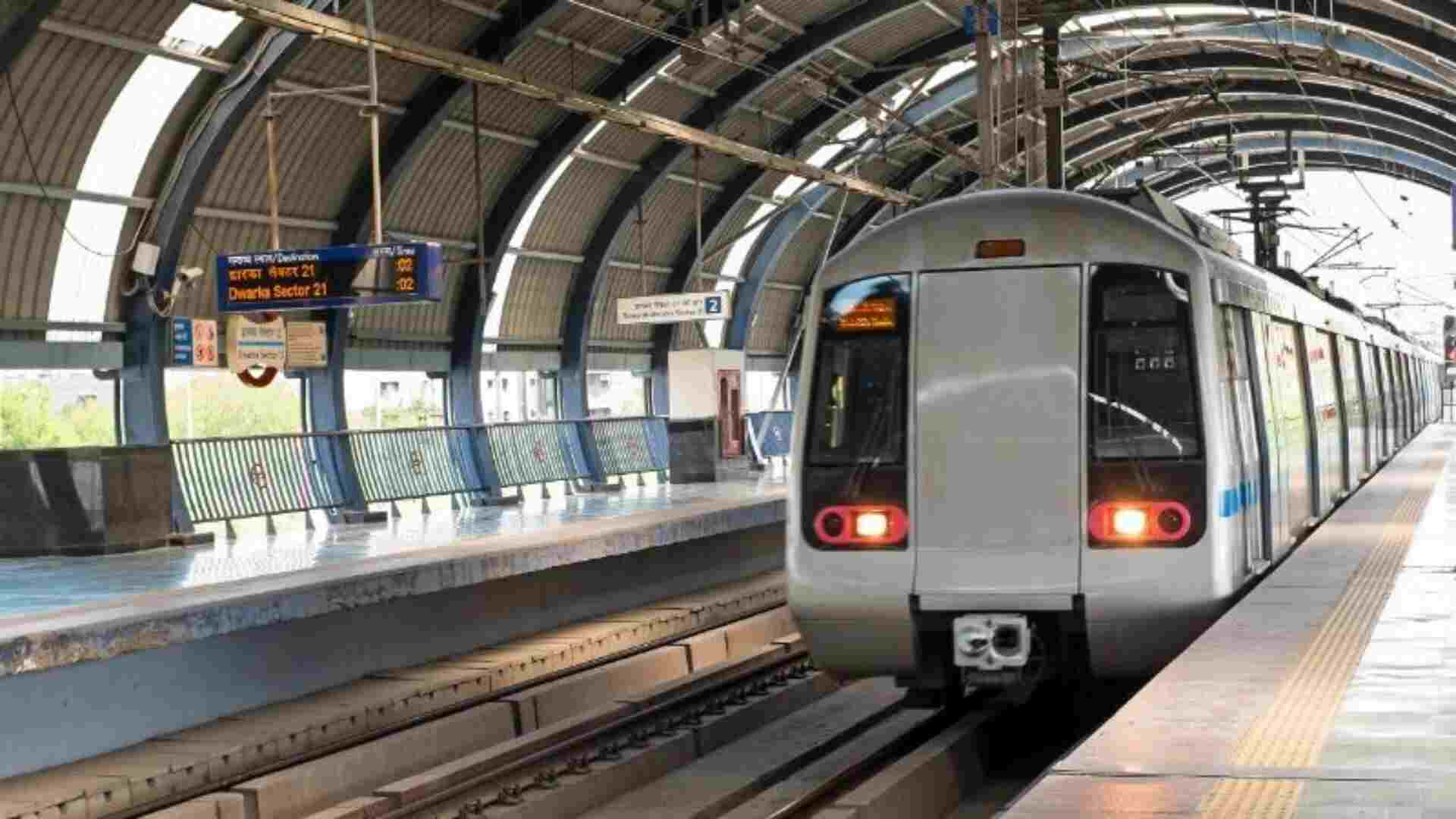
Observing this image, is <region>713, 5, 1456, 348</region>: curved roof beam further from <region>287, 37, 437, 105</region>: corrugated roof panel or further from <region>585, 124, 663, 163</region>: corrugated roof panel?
<region>287, 37, 437, 105</region>: corrugated roof panel

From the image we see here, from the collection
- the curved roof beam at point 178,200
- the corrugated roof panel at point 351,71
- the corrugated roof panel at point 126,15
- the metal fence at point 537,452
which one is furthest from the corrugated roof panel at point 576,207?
the corrugated roof panel at point 126,15

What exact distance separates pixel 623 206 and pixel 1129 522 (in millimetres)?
25809

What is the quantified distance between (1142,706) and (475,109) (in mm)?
18366

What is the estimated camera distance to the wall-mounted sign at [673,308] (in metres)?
29.2

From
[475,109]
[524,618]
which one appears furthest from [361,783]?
[475,109]

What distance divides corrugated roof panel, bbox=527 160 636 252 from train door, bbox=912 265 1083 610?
23.7 metres

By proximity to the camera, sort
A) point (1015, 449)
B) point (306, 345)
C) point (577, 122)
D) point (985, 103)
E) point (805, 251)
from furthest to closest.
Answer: point (805, 251) < point (577, 122) < point (306, 345) < point (985, 103) < point (1015, 449)

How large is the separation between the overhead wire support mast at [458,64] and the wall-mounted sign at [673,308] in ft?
7.00

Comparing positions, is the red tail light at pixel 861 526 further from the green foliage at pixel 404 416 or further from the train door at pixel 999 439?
the green foliage at pixel 404 416

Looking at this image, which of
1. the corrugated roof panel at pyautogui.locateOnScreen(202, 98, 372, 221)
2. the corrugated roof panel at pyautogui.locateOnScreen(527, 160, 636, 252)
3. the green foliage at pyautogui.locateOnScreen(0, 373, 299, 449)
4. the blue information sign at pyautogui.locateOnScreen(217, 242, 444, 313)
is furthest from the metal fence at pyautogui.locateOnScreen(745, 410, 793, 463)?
the blue information sign at pyautogui.locateOnScreen(217, 242, 444, 313)

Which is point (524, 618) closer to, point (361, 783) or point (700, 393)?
point (361, 783)

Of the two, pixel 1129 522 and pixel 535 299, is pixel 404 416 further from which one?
pixel 1129 522

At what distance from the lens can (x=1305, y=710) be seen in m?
7.86

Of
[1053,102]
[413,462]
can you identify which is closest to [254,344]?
[413,462]
